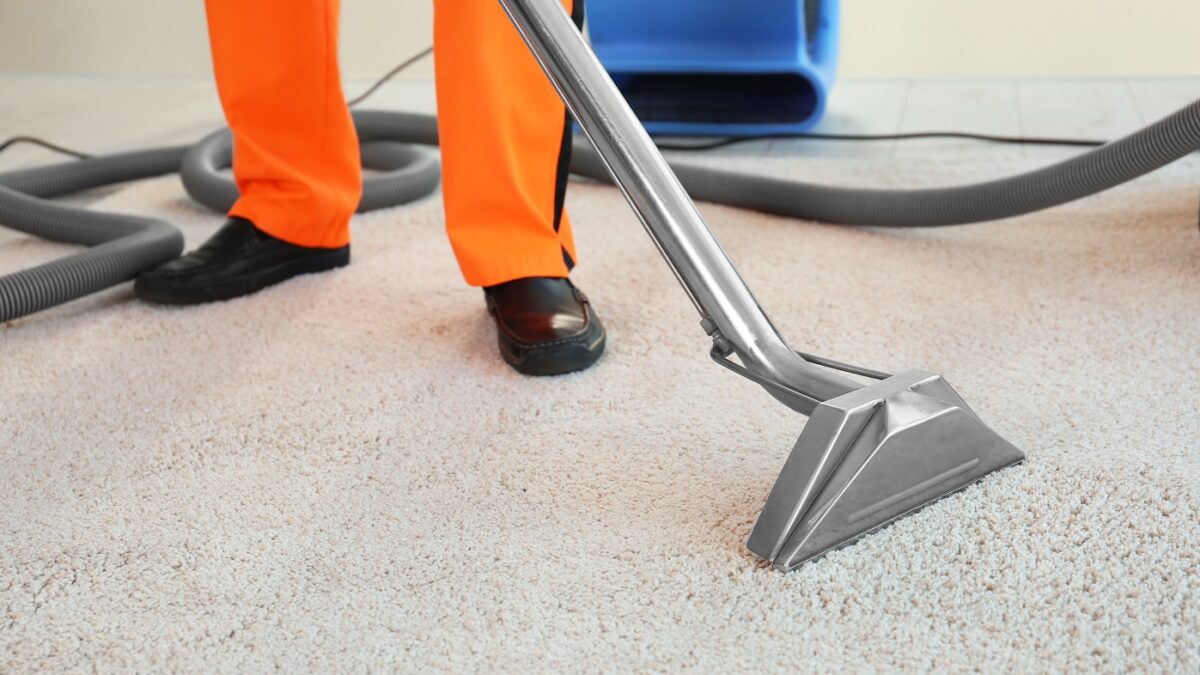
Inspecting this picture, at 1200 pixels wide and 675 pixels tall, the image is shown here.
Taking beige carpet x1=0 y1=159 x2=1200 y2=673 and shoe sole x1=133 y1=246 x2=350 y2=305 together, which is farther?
shoe sole x1=133 y1=246 x2=350 y2=305

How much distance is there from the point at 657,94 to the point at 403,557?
Result: 149 cm

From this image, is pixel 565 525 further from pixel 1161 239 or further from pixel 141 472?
pixel 1161 239

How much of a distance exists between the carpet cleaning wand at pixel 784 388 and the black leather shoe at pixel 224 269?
66 cm

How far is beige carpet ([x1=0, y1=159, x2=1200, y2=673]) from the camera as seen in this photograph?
0.68 metres

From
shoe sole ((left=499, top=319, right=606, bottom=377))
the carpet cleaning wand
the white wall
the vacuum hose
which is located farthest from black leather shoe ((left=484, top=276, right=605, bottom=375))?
the white wall

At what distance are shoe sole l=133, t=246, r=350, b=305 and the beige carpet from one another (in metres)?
0.02

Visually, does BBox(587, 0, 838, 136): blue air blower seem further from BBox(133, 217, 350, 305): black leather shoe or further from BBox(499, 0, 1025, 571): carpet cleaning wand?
BBox(499, 0, 1025, 571): carpet cleaning wand

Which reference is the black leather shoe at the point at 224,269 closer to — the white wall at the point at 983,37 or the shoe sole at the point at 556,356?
the shoe sole at the point at 556,356

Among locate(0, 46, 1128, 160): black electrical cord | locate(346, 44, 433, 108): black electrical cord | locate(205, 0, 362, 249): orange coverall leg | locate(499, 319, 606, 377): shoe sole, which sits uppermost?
locate(205, 0, 362, 249): orange coverall leg

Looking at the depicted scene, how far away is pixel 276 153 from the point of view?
1.29 metres

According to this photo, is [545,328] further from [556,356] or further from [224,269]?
[224,269]

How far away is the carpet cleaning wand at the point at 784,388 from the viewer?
72 cm

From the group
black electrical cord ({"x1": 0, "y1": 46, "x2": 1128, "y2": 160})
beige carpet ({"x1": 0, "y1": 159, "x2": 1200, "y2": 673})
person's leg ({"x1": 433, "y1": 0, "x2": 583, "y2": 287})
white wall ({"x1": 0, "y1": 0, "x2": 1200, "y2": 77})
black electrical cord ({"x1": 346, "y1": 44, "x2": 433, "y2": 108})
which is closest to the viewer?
beige carpet ({"x1": 0, "y1": 159, "x2": 1200, "y2": 673})

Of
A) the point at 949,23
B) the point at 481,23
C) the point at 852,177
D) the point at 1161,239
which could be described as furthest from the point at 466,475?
the point at 949,23
